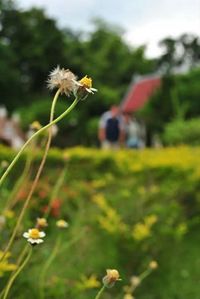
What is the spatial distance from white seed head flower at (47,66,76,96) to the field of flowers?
206 cm

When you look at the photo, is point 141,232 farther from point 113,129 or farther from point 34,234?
point 113,129

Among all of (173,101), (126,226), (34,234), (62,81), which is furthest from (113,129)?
(173,101)

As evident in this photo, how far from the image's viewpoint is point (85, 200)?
5941mm


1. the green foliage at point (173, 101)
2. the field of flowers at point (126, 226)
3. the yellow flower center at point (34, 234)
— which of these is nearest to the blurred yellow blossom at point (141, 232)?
the field of flowers at point (126, 226)

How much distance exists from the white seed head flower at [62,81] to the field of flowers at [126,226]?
2.06 m

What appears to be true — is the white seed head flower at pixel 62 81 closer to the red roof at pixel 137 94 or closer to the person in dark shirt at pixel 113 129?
the person in dark shirt at pixel 113 129

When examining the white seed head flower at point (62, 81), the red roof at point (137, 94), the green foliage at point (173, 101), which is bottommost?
the white seed head flower at point (62, 81)

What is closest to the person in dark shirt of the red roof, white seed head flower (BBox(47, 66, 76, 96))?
white seed head flower (BBox(47, 66, 76, 96))

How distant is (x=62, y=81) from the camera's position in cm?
168

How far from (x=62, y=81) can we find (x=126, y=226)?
138 inches

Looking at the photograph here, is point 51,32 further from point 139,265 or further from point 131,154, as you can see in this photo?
point 139,265

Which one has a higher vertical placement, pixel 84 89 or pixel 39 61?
pixel 39 61

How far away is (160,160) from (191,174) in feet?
1.57

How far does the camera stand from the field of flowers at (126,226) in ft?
15.0
